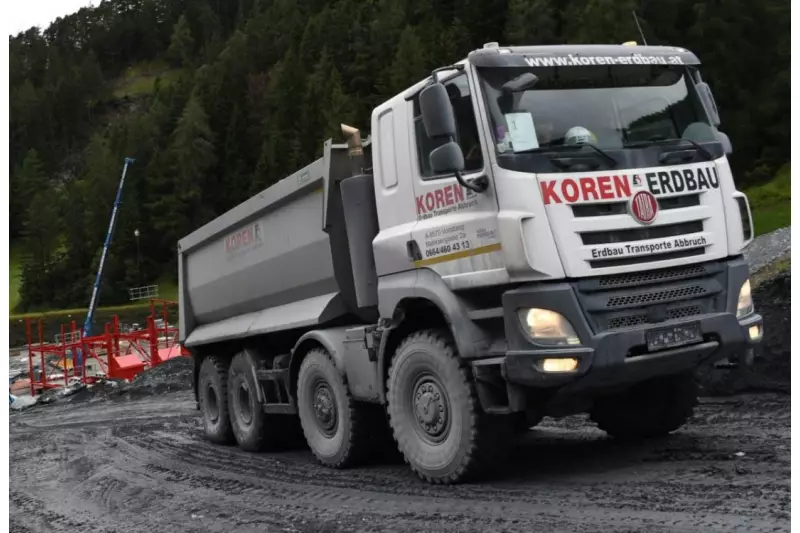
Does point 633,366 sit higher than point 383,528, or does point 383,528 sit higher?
point 633,366

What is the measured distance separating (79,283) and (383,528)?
59050 millimetres

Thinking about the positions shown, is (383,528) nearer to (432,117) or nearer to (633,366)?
(633,366)

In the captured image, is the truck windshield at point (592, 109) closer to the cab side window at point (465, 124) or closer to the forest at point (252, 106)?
the cab side window at point (465, 124)

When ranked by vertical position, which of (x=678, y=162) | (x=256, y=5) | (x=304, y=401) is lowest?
(x=304, y=401)

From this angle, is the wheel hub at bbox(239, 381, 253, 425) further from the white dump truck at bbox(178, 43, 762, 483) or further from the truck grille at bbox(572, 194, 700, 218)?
the truck grille at bbox(572, 194, 700, 218)

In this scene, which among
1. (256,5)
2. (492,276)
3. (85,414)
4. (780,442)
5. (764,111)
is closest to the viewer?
(492,276)

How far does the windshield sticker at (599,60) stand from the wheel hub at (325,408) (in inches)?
133

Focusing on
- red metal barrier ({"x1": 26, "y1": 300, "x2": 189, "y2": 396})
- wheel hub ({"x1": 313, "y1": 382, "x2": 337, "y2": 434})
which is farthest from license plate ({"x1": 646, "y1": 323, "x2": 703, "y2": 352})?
red metal barrier ({"x1": 26, "y1": 300, "x2": 189, "y2": 396})

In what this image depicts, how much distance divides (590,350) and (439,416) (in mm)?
1323

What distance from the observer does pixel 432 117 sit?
5887 millimetres

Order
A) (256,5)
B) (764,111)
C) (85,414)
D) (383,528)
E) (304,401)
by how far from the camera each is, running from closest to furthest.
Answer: (383,528)
(304,401)
(85,414)
(764,111)
(256,5)

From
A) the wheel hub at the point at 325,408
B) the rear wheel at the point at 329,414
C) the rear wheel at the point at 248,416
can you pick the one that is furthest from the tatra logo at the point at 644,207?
the rear wheel at the point at 248,416

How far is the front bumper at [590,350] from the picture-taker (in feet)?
18.2

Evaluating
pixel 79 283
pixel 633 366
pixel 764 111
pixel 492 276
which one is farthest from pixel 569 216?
pixel 79 283
